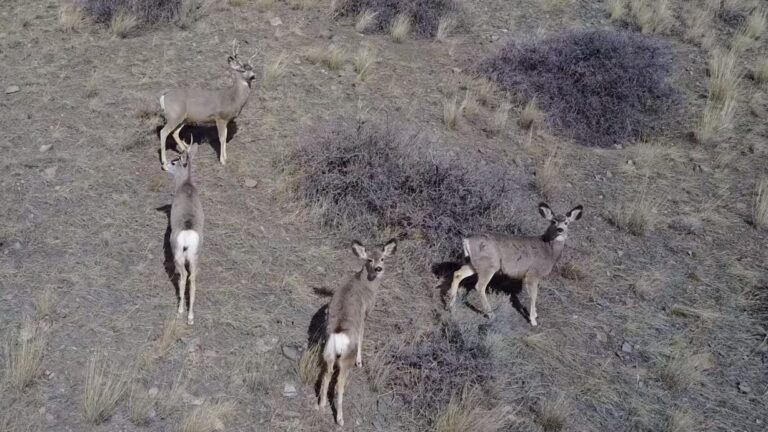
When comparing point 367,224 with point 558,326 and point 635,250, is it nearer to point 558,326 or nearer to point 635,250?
point 558,326

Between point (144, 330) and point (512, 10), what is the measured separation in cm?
1088

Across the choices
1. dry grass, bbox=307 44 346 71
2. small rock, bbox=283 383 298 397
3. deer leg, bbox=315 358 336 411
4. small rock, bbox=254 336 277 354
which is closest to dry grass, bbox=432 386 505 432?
deer leg, bbox=315 358 336 411

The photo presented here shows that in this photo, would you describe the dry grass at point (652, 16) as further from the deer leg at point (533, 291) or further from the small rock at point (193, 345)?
the small rock at point (193, 345)

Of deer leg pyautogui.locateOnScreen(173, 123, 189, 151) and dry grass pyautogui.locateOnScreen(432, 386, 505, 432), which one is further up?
dry grass pyautogui.locateOnScreen(432, 386, 505, 432)

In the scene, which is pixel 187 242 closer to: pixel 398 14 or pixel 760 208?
pixel 760 208

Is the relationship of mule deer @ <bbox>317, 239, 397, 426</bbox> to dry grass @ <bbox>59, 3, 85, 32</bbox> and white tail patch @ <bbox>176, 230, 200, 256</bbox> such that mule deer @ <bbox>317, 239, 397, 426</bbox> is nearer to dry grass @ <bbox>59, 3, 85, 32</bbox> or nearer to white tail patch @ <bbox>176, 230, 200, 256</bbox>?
white tail patch @ <bbox>176, 230, 200, 256</bbox>

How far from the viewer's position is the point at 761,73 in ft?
43.0

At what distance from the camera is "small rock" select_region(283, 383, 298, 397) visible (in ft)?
21.4

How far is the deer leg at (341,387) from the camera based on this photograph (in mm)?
6055

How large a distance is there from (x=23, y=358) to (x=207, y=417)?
5.40ft

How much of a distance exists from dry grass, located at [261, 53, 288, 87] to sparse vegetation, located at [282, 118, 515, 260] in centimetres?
215

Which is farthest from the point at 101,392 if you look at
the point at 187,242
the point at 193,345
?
the point at 187,242

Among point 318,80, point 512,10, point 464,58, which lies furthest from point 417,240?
point 512,10

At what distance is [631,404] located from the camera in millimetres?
6992
